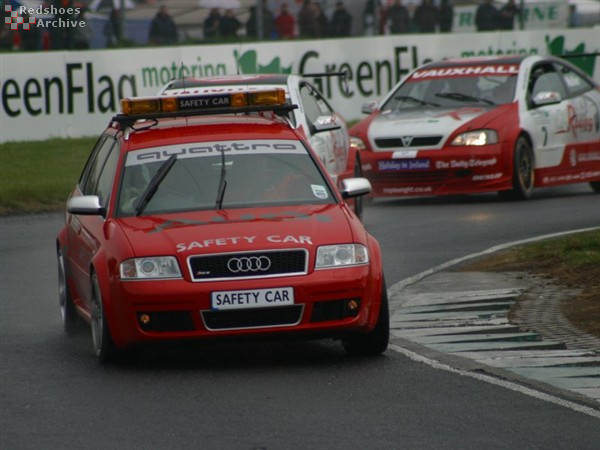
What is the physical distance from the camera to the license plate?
903 cm

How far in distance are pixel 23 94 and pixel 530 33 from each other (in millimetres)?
11054

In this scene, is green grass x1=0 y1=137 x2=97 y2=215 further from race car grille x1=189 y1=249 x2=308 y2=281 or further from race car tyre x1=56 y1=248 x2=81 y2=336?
race car grille x1=189 y1=249 x2=308 y2=281

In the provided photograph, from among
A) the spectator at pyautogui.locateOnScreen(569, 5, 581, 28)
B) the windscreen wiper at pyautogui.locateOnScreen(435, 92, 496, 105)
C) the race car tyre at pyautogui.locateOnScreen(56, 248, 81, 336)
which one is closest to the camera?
the race car tyre at pyautogui.locateOnScreen(56, 248, 81, 336)

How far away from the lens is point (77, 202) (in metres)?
10.0

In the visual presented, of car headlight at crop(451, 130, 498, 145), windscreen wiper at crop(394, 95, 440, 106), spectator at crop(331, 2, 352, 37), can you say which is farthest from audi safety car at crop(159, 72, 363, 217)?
spectator at crop(331, 2, 352, 37)

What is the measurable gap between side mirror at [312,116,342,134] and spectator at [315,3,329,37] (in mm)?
13131

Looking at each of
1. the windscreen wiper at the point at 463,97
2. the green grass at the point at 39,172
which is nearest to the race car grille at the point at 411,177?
the windscreen wiper at the point at 463,97

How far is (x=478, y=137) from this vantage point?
18719mm

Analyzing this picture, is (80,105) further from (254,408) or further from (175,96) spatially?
(254,408)

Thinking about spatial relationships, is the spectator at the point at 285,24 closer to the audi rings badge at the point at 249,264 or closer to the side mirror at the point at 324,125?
Result: the side mirror at the point at 324,125

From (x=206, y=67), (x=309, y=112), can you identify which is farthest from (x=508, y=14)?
(x=309, y=112)

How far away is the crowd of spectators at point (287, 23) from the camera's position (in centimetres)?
2564

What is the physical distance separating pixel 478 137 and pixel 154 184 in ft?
30.0

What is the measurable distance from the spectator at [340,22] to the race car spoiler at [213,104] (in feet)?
60.4
